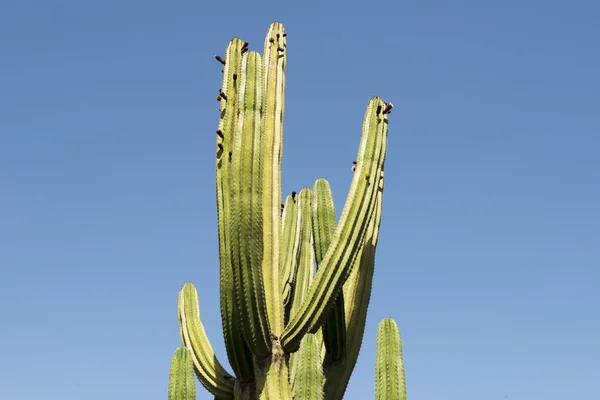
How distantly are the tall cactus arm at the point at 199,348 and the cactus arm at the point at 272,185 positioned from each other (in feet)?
2.66

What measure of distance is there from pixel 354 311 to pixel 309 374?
4.63 ft

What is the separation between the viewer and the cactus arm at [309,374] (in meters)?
6.36

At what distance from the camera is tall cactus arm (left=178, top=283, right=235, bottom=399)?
7215mm

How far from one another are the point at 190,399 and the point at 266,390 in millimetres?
701

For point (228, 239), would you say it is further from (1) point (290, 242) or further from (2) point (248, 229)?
(1) point (290, 242)

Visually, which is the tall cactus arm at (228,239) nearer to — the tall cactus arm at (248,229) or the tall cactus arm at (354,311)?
the tall cactus arm at (248,229)

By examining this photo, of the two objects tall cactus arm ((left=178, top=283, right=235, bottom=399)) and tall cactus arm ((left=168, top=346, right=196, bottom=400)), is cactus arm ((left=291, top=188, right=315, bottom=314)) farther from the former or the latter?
tall cactus arm ((left=168, top=346, right=196, bottom=400))

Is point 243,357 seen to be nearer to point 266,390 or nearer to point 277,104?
point 266,390

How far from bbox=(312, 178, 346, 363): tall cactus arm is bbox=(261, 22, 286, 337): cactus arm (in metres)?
0.56

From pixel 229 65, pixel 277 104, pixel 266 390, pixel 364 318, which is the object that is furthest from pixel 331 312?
pixel 229 65

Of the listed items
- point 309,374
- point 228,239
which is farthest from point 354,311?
point 228,239

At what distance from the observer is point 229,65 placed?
24.1 feet

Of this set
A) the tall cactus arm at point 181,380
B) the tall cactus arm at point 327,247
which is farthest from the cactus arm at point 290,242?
the tall cactus arm at point 181,380

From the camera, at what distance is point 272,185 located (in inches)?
272
